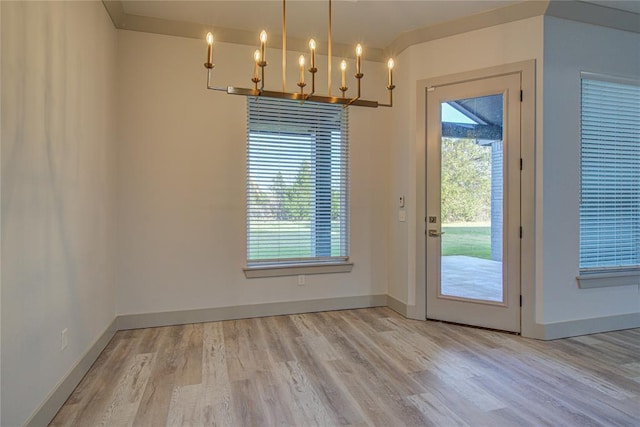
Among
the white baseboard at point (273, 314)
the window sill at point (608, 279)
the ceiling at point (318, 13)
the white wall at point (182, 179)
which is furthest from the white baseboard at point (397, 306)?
the ceiling at point (318, 13)

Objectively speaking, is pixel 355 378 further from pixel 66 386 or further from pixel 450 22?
pixel 450 22

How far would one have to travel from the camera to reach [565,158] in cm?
317

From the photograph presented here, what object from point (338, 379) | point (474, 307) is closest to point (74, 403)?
point (338, 379)

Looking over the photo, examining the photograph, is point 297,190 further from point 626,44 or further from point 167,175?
point 626,44

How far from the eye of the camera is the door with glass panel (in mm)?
3238

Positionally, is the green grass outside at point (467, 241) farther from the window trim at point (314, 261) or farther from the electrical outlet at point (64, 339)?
the electrical outlet at point (64, 339)

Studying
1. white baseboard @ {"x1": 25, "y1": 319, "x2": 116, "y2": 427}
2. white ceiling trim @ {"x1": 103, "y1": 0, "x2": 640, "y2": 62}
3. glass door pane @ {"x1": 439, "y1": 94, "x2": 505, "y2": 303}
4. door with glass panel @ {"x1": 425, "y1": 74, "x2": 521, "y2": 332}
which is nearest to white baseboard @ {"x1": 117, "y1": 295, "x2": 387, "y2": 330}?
white baseboard @ {"x1": 25, "y1": 319, "x2": 116, "y2": 427}

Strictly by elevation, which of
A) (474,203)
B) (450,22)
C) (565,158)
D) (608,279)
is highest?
(450,22)

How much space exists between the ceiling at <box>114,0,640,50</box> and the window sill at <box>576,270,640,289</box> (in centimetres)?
253

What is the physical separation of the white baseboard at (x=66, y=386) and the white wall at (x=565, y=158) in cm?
375

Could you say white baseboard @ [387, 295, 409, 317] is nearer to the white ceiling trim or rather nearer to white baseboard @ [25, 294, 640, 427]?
white baseboard @ [25, 294, 640, 427]

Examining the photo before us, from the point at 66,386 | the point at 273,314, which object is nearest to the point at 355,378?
the point at 273,314

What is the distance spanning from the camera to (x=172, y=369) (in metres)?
2.53

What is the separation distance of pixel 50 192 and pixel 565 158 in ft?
13.2
